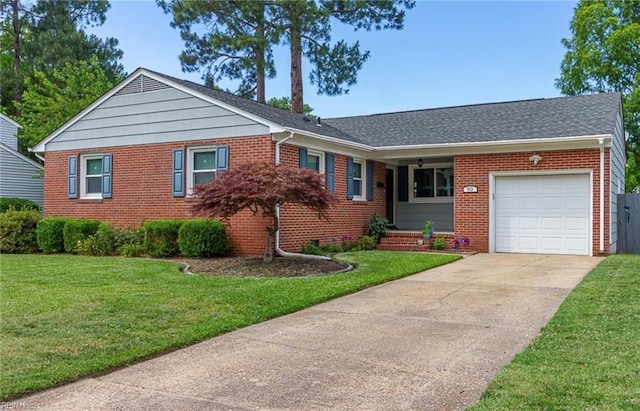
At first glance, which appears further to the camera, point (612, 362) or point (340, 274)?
point (340, 274)

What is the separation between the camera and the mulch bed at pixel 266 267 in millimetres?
9336

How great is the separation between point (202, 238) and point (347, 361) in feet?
25.6

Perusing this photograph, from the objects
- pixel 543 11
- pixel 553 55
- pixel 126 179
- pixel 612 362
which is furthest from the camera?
pixel 553 55

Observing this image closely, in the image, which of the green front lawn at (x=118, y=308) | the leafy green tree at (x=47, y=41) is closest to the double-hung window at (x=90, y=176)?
the green front lawn at (x=118, y=308)

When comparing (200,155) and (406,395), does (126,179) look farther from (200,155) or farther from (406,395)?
(406,395)

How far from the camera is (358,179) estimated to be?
15.4 metres

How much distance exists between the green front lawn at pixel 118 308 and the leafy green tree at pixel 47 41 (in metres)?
23.9

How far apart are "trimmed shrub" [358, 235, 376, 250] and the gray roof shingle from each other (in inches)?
108

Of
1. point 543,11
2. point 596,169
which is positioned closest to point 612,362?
point 596,169

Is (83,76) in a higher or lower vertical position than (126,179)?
higher

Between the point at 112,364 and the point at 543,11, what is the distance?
19092mm

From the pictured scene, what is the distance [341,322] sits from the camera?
6.00 metres

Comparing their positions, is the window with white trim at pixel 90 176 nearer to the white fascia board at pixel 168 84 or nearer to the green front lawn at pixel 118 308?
the white fascia board at pixel 168 84

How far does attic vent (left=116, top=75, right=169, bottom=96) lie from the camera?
13.5 m
